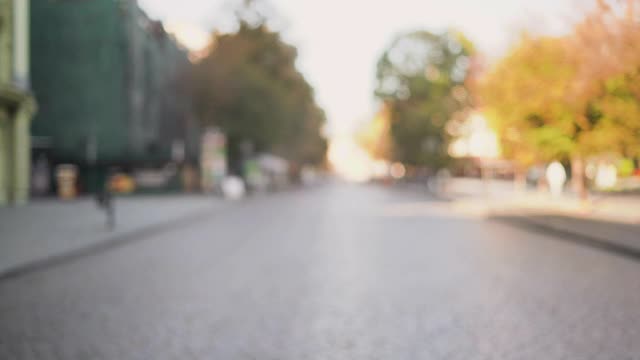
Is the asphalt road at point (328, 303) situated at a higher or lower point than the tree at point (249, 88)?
lower

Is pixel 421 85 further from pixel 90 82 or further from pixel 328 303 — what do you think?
pixel 328 303

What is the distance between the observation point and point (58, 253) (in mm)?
12000

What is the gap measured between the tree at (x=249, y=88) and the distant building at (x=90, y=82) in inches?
169

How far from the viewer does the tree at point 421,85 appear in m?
53.5

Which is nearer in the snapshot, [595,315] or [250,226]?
[595,315]

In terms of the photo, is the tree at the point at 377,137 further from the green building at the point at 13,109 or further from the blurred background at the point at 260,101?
the green building at the point at 13,109

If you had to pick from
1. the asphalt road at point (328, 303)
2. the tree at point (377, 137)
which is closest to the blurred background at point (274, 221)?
the asphalt road at point (328, 303)

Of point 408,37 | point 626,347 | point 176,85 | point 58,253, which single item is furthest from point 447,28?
point 626,347

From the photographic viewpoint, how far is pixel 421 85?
58.7 metres

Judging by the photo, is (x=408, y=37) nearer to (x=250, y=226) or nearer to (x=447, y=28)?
(x=447, y=28)

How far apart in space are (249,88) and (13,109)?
22.9 meters

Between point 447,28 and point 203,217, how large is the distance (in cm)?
4015

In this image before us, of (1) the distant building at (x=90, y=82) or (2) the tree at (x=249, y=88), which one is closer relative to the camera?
(1) the distant building at (x=90, y=82)

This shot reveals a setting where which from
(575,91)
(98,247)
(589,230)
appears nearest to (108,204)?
(98,247)
